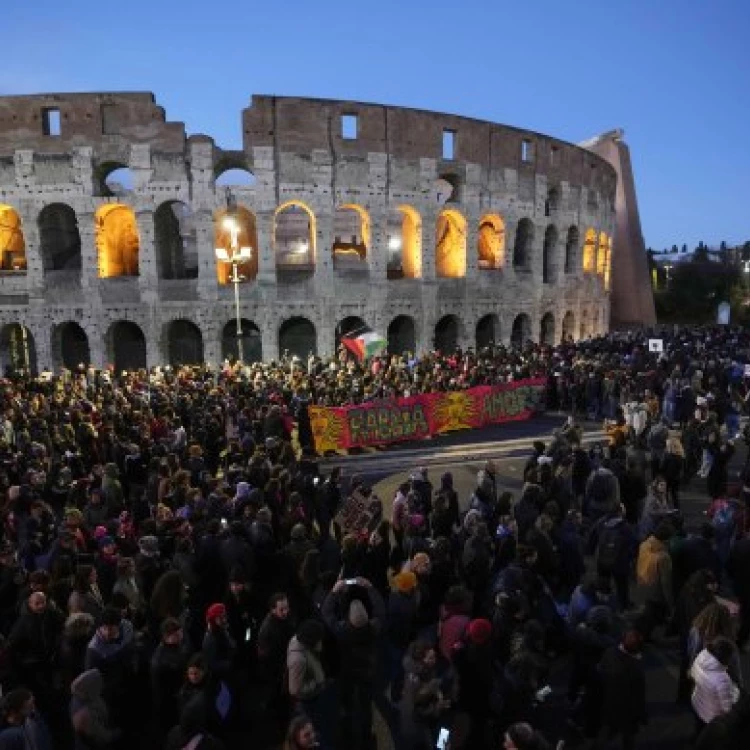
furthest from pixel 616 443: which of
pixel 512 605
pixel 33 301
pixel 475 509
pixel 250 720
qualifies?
pixel 33 301

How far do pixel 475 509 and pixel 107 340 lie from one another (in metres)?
22.8

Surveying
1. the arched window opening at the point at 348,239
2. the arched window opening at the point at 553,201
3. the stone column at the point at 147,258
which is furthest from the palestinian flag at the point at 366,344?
the arched window opening at the point at 553,201

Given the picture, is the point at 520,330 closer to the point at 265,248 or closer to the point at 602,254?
the point at 602,254

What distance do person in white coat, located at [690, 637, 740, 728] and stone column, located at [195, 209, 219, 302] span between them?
2471cm

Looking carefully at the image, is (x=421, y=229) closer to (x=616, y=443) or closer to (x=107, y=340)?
(x=107, y=340)

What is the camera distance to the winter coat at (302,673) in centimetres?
494

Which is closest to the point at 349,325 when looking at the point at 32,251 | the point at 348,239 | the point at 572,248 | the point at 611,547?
the point at 348,239

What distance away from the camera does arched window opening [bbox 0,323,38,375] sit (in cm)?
2789

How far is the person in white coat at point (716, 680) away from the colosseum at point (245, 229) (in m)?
19.9

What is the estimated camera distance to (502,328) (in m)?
32.9

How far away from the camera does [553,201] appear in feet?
117

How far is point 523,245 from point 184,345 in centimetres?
1978

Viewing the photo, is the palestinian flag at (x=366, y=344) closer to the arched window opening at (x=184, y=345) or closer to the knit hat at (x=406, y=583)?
the arched window opening at (x=184, y=345)

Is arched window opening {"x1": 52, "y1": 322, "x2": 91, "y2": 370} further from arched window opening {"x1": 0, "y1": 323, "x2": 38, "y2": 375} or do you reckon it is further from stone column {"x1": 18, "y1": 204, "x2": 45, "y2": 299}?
stone column {"x1": 18, "y1": 204, "x2": 45, "y2": 299}
